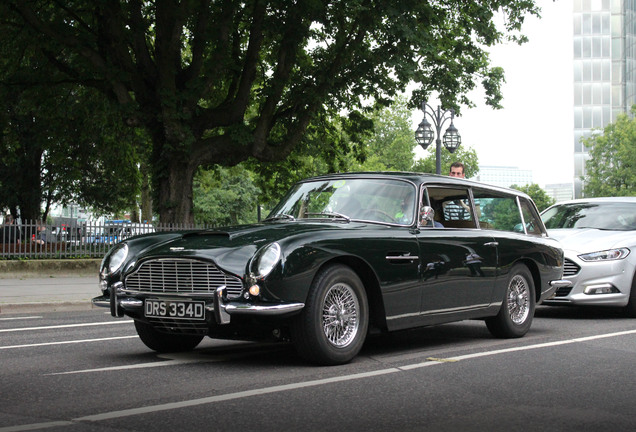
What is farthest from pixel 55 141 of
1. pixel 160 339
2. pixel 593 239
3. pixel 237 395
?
pixel 237 395

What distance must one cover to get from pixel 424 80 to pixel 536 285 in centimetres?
1502

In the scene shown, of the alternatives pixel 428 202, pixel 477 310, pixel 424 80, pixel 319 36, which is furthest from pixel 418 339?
pixel 319 36

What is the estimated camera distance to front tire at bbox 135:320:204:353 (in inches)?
291

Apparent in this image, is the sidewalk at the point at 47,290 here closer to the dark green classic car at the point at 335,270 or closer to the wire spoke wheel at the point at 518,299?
the dark green classic car at the point at 335,270

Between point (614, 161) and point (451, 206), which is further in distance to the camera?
point (614, 161)

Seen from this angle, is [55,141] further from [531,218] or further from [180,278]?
[180,278]

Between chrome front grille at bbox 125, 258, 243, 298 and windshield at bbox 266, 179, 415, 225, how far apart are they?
1520mm

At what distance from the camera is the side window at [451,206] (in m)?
8.11

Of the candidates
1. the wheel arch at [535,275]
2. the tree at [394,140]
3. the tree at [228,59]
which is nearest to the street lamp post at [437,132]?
the tree at [228,59]

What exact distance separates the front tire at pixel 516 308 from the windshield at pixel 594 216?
12.6ft

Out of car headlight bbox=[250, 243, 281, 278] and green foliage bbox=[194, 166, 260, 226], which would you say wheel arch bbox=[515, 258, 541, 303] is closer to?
car headlight bbox=[250, 243, 281, 278]

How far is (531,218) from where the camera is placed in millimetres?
9531

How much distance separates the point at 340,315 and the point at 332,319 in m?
0.09

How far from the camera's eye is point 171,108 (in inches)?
826
